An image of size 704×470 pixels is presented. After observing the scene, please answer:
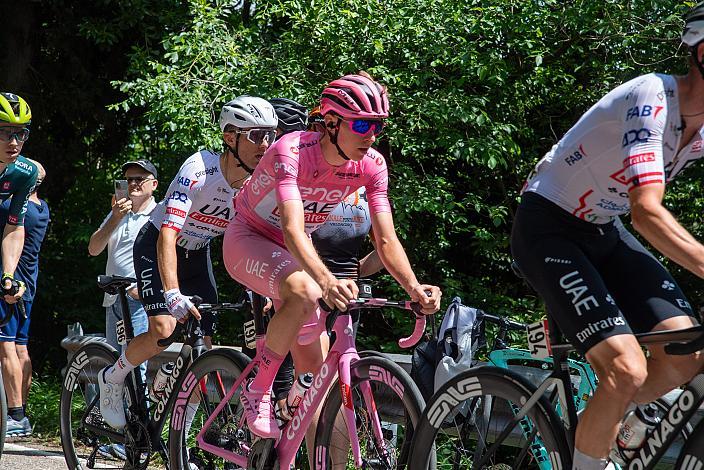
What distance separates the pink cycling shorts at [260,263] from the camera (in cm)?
491

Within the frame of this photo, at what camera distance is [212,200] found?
592 cm

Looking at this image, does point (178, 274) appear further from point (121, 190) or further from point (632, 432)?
point (632, 432)

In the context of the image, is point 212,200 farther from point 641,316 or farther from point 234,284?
point 234,284

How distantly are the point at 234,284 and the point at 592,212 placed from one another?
845 centimetres

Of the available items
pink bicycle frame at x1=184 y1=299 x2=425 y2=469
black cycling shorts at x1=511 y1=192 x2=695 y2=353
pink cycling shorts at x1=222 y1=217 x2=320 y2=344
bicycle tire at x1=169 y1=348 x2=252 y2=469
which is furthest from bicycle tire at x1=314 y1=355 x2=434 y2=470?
black cycling shorts at x1=511 y1=192 x2=695 y2=353

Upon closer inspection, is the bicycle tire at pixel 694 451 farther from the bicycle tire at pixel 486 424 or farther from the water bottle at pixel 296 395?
the water bottle at pixel 296 395

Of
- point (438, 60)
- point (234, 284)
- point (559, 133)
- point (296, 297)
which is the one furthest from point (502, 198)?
point (296, 297)

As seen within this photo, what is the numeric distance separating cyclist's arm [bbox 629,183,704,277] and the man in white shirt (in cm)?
522

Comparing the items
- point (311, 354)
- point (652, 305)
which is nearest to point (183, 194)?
point (311, 354)

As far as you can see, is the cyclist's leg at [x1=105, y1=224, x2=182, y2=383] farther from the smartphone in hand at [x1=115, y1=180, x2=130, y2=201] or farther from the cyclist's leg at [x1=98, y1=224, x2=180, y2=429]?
the smartphone in hand at [x1=115, y1=180, x2=130, y2=201]

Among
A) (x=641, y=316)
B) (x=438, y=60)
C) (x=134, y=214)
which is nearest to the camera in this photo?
(x=641, y=316)

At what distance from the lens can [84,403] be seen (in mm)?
6871

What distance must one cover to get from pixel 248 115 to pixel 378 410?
1.88 m

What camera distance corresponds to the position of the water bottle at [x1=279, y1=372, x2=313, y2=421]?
4.97 meters
